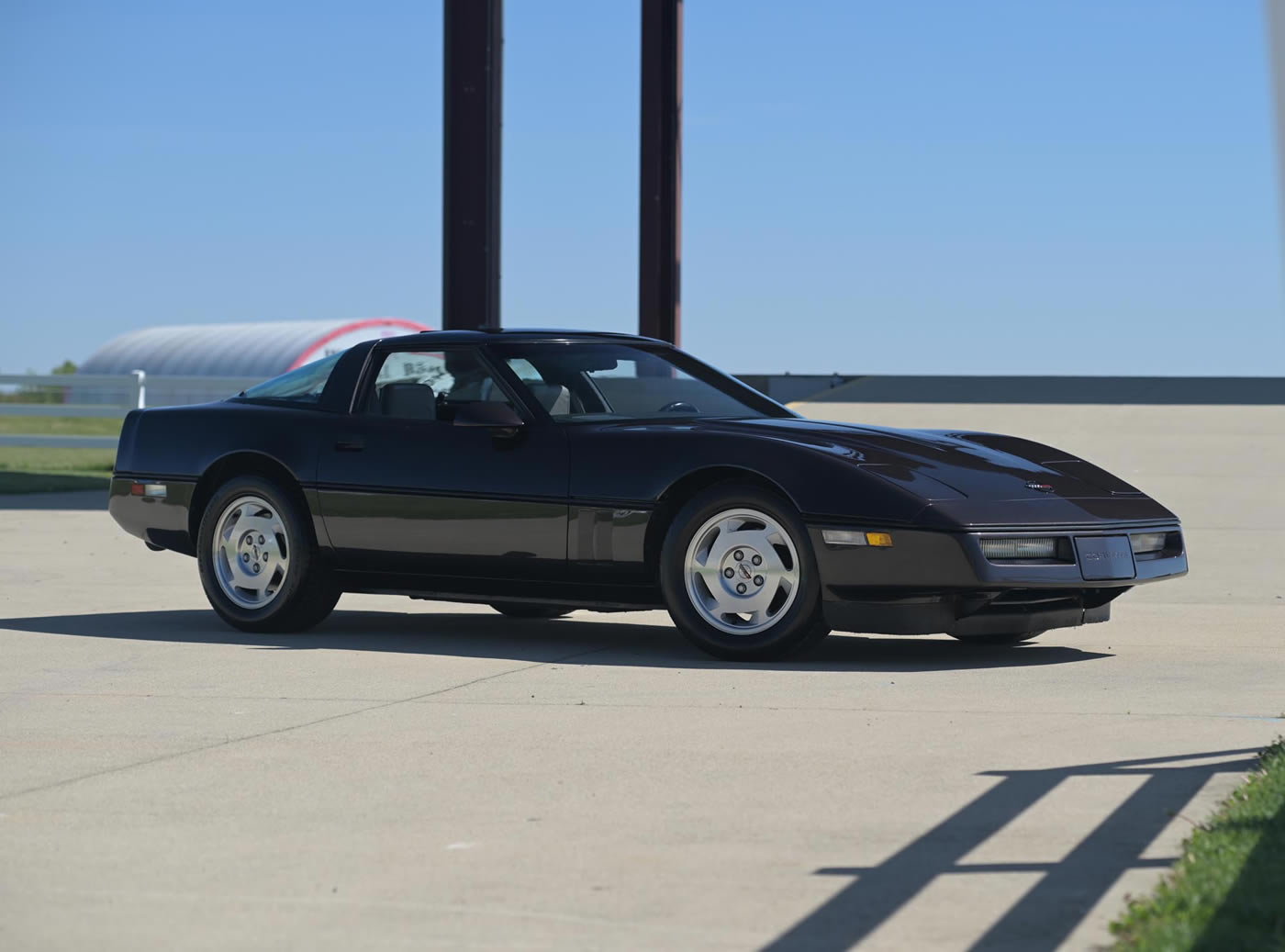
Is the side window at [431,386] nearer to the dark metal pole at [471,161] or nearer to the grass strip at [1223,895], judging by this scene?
the grass strip at [1223,895]

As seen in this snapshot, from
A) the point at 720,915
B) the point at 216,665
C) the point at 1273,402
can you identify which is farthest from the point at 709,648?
the point at 1273,402

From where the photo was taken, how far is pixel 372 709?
620 cm

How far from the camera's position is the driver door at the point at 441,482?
781 centimetres

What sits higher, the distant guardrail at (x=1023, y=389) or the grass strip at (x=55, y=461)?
the distant guardrail at (x=1023, y=389)

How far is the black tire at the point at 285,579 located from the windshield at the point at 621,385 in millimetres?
1180

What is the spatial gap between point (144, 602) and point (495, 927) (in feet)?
22.2

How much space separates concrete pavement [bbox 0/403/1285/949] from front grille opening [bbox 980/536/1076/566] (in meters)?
0.41

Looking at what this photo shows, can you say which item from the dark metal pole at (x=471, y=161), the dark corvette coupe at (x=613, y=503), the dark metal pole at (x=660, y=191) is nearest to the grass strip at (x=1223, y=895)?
the dark corvette coupe at (x=613, y=503)

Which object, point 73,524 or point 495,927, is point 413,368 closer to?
point 495,927

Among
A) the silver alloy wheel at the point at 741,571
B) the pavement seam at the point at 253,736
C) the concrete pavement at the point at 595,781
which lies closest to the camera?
the concrete pavement at the point at 595,781

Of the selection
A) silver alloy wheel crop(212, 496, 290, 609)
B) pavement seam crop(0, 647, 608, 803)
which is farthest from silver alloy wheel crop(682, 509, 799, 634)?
silver alloy wheel crop(212, 496, 290, 609)

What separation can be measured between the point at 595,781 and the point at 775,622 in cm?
243

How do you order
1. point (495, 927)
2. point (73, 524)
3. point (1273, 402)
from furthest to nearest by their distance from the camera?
point (1273, 402) < point (73, 524) < point (495, 927)

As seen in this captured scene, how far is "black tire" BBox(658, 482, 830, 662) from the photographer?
7.21m
